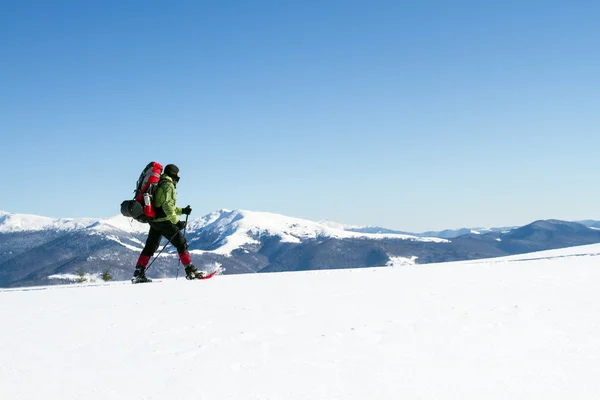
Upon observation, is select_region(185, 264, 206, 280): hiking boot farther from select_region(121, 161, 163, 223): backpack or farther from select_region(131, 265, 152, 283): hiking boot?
select_region(121, 161, 163, 223): backpack

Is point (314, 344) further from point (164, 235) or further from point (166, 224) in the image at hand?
point (164, 235)

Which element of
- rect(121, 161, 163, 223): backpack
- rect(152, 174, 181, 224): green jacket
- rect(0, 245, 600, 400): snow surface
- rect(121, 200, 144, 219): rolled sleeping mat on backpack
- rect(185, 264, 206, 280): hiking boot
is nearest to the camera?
rect(0, 245, 600, 400): snow surface

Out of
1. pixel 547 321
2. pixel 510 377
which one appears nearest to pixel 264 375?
pixel 510 377

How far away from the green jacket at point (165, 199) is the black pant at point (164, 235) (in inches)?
5.5

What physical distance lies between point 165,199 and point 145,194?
0.47 m

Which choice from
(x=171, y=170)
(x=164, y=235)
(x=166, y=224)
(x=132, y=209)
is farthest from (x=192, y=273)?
(x=171, y=170)

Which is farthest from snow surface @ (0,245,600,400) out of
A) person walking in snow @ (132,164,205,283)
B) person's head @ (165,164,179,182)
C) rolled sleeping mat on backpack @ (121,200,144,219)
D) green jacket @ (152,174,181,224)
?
person's head @ (165,164,179,182)

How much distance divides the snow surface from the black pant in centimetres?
265

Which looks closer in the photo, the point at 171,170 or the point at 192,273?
the point at 171,170

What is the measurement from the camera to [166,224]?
11.6m

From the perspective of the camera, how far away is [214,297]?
8.39 meters

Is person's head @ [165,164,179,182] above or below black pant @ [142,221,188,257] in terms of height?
above

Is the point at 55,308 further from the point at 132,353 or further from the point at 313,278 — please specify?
the point at 313,278

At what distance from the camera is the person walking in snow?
11.4 metres
